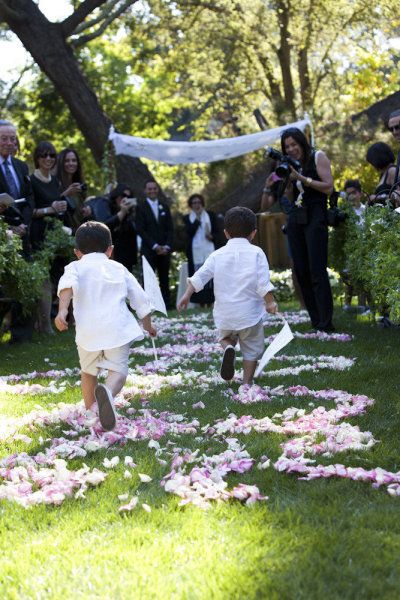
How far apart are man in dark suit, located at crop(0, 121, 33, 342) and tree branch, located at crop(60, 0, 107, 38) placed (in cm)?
942

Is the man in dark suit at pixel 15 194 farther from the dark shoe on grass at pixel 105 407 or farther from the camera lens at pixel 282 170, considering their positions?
the dark shoe on grass at pixel 105 407

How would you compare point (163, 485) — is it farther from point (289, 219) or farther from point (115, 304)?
point (289, 219)

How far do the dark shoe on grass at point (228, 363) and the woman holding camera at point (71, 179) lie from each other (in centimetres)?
635

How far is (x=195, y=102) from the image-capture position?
35.3 m

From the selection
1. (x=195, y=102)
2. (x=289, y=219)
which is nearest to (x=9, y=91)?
(x=195, y=102)

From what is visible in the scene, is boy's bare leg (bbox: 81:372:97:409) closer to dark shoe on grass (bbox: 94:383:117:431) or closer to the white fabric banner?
dark shoe on grass (bbox: 94:383:117:431)

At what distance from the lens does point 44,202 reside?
12.4m

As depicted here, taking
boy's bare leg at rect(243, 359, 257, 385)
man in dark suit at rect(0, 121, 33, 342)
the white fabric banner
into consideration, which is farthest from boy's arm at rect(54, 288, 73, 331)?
the white fabric banner

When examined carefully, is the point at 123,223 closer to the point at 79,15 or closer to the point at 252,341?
the point at 79,15

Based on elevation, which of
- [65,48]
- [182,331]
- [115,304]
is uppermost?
[65,48]

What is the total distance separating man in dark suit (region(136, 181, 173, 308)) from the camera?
672 inches

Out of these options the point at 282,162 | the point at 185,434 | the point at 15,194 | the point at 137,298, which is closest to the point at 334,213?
the point at 282,162

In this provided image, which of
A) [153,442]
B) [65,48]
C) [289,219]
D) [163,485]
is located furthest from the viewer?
[65,48]

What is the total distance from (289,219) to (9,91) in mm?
24373
